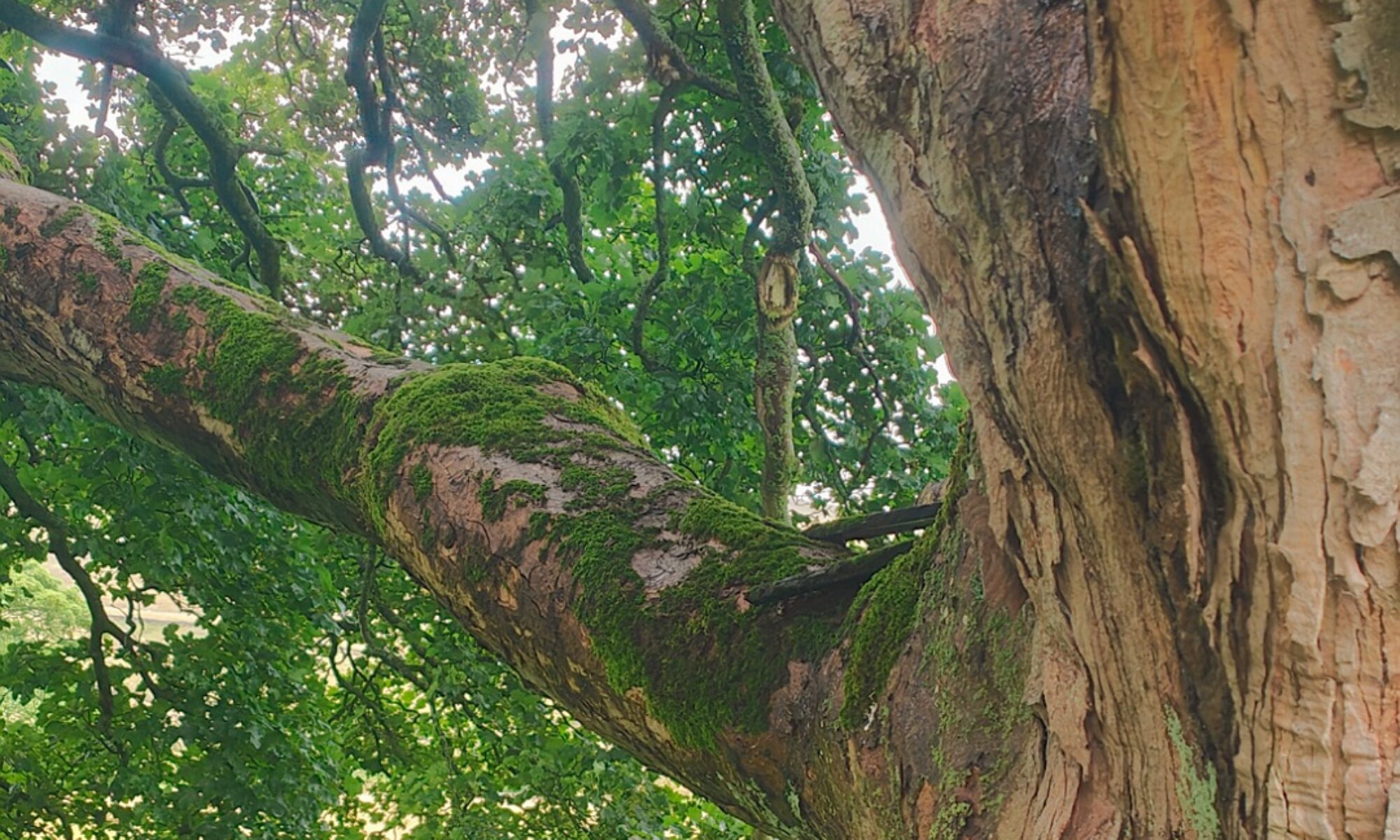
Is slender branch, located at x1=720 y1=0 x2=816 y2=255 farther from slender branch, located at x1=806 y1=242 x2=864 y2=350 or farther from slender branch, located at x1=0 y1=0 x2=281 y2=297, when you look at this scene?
slender branch, located at x1=0 y1=0 x2=281 y2=297

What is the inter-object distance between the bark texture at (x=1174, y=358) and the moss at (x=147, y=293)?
2.16 meters

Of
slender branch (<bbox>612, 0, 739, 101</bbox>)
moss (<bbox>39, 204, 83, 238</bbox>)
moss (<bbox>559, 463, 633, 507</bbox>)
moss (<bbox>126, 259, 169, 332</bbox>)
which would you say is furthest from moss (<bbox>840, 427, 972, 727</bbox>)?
slender branch (<bbox>612, 0, 739, 101</bbox>)

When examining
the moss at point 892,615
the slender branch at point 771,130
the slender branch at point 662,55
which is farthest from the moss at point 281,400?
the slender branch at point 662,55

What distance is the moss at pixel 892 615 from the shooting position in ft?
4.65

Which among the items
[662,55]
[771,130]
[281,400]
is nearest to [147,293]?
[281,400]

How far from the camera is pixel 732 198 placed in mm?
4801

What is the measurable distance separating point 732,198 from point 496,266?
1204mm

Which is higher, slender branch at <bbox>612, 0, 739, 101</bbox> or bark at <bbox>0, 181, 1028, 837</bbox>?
slender branch at <bbox>612, 0, 739, 101</bbox>

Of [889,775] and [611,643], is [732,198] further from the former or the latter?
[889,775]

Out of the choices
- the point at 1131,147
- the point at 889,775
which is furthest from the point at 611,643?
the point at 1131,147

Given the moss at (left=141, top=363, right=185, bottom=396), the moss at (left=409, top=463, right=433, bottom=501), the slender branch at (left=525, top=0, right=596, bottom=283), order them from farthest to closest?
the slender branch at (left=525, top=0, right=596, bottom=283), the moss at (left=141, top=363, right=185, bottom=396), the moss at (left=409, top=463, right=433, bottom=501)

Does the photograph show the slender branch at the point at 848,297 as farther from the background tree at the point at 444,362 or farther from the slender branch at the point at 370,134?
the slender branch at the point at 370,134

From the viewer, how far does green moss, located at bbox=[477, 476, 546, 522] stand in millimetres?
1907

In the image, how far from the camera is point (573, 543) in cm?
182
